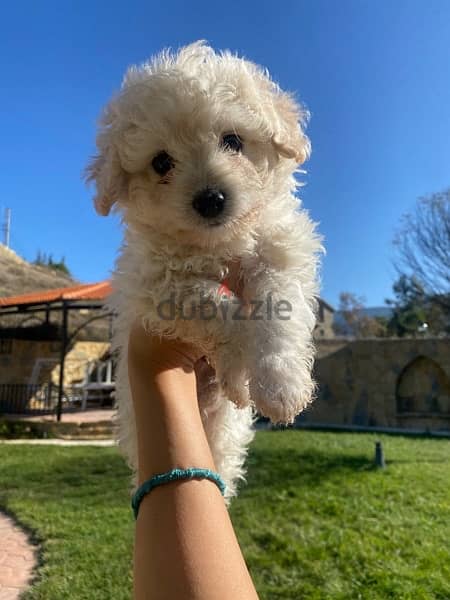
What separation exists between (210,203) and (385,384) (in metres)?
15.1

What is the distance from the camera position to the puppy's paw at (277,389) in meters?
1.84

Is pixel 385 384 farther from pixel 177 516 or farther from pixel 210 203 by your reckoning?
pixel 177 516

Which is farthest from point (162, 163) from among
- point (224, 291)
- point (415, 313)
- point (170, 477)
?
point (415, 313)

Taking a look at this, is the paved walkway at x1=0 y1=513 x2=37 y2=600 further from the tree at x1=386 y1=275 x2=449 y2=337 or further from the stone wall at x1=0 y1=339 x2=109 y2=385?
the tree at x1=386 y1=275 x2=449 y2=337

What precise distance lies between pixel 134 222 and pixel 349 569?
3.89 m

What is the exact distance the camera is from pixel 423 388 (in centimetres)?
1565

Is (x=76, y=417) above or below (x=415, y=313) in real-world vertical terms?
below

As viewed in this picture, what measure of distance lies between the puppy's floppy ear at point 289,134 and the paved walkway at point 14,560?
4.05 m

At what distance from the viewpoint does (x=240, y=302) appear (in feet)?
6.91

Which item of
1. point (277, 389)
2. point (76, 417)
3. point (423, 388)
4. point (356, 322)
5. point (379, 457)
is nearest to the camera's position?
point (277, 389)

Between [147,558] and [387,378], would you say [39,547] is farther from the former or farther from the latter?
[387,378]

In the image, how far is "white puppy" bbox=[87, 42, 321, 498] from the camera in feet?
6.61

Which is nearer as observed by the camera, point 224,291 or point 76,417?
point 224,291

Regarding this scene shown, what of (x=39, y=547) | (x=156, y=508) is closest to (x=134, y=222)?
(x=156, y=508)
